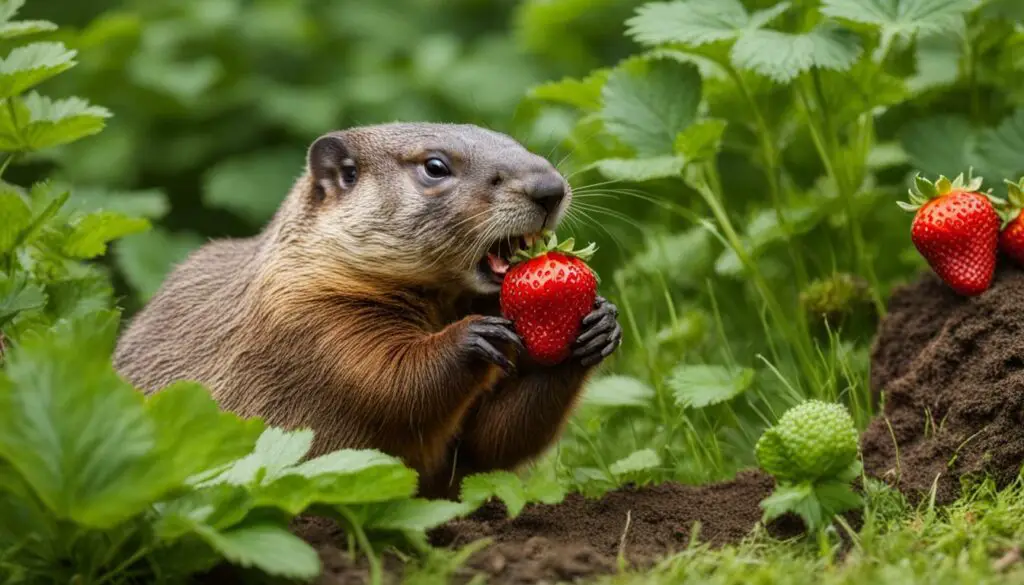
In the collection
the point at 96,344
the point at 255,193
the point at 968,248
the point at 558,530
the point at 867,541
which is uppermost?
the point at 96,344

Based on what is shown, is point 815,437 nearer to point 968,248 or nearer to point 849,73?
point 968,248

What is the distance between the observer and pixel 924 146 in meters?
5.67

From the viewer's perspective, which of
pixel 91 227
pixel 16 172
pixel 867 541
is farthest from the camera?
pixel 16 172

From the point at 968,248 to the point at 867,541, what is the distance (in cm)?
134

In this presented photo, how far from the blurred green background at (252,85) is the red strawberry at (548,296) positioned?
14.0 ft

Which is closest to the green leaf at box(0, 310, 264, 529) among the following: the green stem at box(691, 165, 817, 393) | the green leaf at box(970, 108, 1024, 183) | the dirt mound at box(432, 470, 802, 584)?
the dirt mound at box(432, 470, 802, 584)

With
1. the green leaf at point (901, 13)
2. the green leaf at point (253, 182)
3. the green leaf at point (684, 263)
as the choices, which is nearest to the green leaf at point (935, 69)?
the green leaf at point (901, 13)

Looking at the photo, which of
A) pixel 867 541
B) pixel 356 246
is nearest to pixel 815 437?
pixel 867 541

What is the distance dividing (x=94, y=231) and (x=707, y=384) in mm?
2327

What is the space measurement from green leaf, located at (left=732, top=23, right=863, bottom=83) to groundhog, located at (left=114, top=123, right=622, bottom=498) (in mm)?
946

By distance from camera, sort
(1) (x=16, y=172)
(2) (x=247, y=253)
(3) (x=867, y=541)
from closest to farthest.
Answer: (3) (x=867, y=541)
(2) (x=247, y=253)
(1) (x=16, y=172)

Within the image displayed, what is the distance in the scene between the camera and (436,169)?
4746 mm

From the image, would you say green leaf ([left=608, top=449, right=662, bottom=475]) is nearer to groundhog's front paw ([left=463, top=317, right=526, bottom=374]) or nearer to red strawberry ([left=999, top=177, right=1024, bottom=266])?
groundhog's front paw ([left=463, top=317, right=526, bottom=374])

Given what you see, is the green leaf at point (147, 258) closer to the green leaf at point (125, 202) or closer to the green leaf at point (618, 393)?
the green leaf at point (125, 202)
